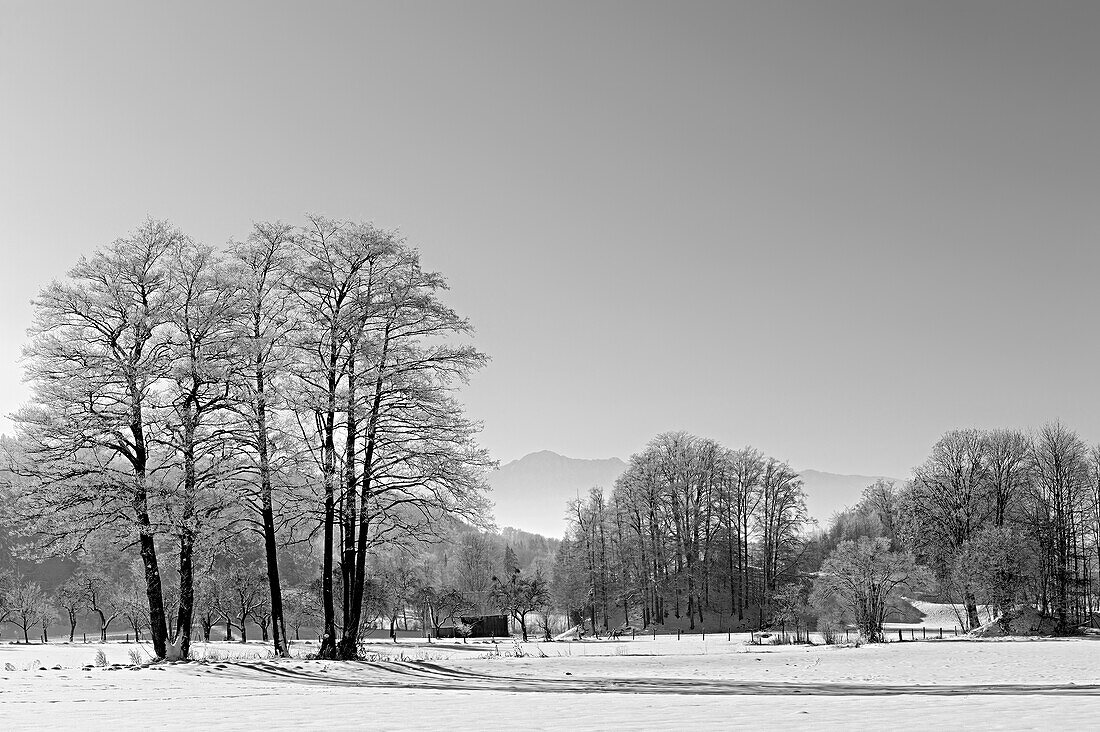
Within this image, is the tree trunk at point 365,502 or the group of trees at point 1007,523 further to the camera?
the group of trees at point 1007,523

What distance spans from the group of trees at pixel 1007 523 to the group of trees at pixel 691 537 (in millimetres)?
9855

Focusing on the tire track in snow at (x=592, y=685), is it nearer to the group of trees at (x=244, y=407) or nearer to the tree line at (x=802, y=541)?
the group of trees at (x=244, y=407)

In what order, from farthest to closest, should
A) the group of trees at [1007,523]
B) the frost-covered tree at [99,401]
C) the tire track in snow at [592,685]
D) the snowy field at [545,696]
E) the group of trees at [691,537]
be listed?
the group of trees at [691,537] → the group of trees at [1007,523] → the frost-covered tree at [99,401] → the tire track in snow at [592,685] → the snowy field at [545,696]

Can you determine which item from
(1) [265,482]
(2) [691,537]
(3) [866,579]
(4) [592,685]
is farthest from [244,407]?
(2) [691,537]

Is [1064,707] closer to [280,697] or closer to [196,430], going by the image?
[280,697]

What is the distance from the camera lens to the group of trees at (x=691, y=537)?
62.1m

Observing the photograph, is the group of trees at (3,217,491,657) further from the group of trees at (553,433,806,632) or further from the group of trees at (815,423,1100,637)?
the group of trees at (553,433,806,632)

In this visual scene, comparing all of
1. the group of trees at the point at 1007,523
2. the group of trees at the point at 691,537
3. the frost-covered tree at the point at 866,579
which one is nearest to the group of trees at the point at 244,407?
the frost-covered tree at the point at 866,579

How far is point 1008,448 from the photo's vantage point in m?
55.5

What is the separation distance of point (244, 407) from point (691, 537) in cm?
4995

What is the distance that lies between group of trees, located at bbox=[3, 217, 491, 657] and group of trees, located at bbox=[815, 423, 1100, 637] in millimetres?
35259

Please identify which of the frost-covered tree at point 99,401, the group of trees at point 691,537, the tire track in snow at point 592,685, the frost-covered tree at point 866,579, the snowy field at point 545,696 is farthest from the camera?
the group of trees at point 691,537

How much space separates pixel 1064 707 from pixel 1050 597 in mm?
49698

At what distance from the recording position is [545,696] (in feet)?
40.5
